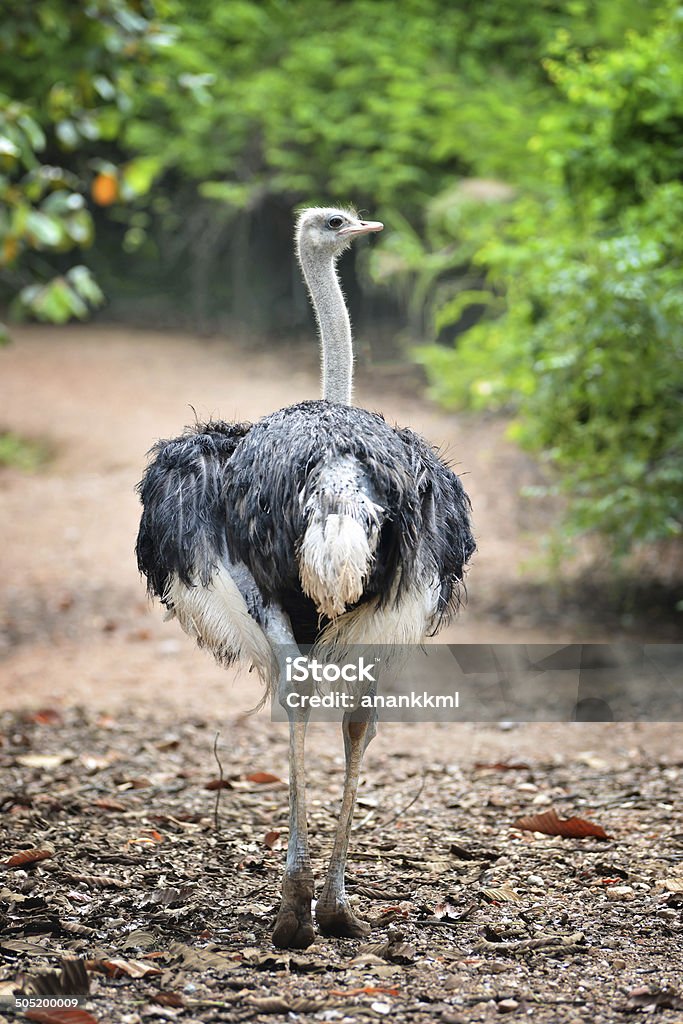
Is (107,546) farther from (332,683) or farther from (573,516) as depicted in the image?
(332,683)

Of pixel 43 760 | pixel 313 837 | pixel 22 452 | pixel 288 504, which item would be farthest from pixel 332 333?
pixel 22 452

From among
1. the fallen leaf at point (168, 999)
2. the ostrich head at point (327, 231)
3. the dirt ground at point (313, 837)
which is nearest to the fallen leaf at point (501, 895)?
the dirt ground at point (313, 837)

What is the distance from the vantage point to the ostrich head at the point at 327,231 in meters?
3.83

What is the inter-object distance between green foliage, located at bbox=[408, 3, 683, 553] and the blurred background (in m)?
0.02

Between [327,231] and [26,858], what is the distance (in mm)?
2138

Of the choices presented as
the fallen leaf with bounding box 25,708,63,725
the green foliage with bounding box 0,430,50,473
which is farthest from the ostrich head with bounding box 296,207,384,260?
the green foliage with bounding box 0,430,50,473

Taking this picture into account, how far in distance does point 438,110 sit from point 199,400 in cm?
543

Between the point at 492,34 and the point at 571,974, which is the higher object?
the point at 492,34

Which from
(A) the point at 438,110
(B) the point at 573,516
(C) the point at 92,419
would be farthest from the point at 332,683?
(A) the point at 438,110

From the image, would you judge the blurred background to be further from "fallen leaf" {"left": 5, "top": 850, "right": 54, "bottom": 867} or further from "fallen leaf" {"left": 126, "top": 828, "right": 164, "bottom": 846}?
"fallen leaf" {"left": 5, "top": 850, "right": 54, "bottom": 867}

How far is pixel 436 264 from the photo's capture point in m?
13.8

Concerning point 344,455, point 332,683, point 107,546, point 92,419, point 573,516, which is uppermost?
point 92,419

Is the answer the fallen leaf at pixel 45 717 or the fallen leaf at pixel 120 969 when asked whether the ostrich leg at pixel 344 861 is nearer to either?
the fallen leaf at pixel 120 969

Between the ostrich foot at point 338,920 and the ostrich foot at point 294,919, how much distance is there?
12cm
